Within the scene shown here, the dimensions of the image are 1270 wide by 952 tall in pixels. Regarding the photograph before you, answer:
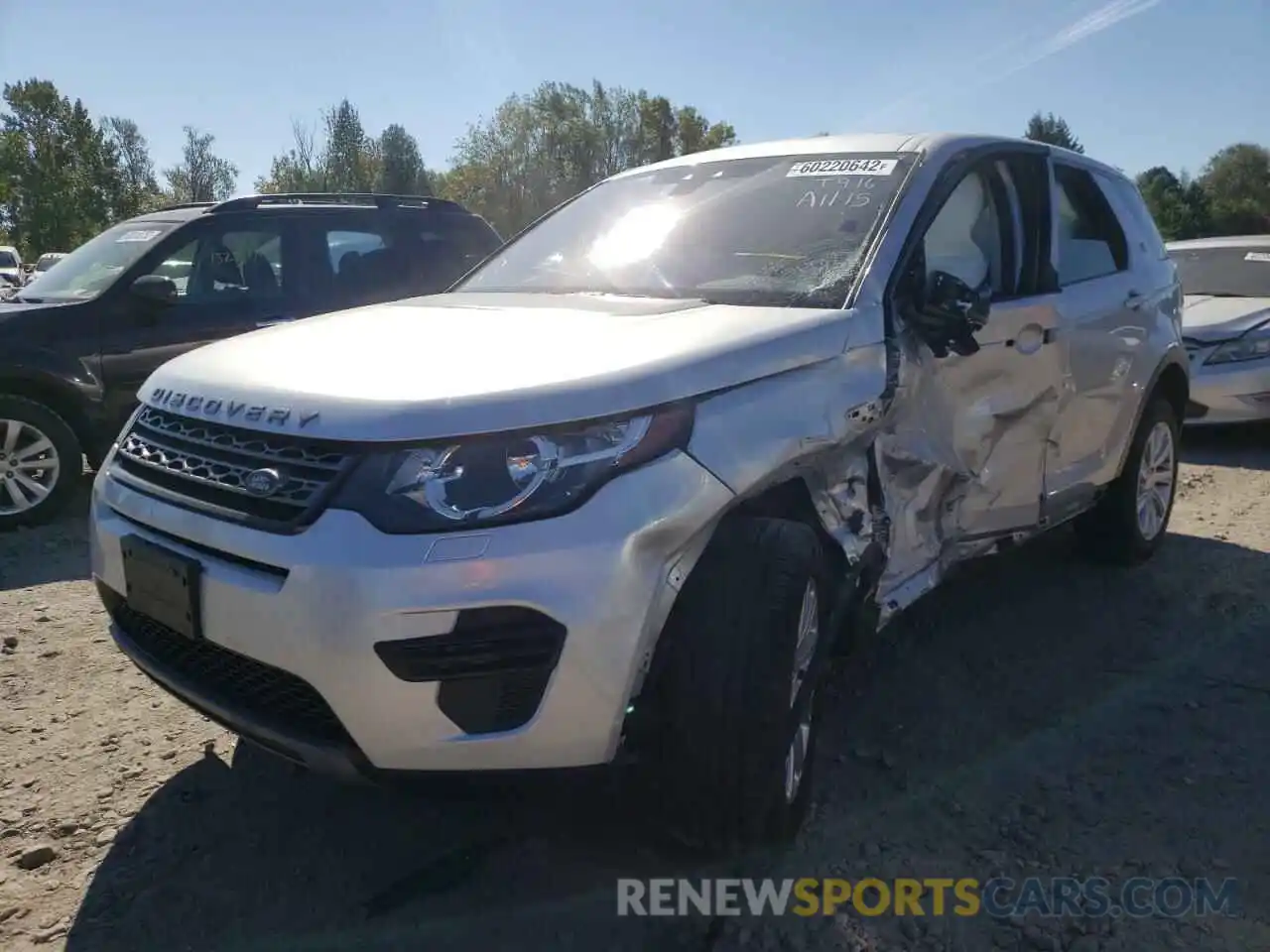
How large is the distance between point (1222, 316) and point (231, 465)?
7.67 metres

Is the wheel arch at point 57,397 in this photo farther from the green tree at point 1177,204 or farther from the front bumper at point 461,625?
the green tree at point 1177,204

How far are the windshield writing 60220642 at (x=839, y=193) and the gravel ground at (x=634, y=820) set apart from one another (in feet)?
5.27

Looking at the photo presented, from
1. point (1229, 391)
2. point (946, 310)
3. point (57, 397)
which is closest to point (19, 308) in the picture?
point (57, 397)

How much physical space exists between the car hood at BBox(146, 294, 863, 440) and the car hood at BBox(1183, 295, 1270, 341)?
605 centimetres

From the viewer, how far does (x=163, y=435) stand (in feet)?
8.05

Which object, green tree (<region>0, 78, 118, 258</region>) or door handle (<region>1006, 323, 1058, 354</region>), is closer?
door handle (<region>1006, 323, 1058, 354</region>)

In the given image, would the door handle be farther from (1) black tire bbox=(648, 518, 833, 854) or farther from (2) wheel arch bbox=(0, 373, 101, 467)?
(2) wheel arch bbox=(0, 373, 101, 467)

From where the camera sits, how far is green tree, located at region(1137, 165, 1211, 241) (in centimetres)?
4669

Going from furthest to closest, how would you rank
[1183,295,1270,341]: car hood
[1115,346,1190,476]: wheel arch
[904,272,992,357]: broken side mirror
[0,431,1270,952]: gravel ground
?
[1183,295,1270,341]: car hood, [1115,346,1190,476]: wheel arch, [904,272,992,357]: broken side mirror, [0,431,1270,952]: gravel ground

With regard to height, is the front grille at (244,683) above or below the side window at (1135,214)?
below

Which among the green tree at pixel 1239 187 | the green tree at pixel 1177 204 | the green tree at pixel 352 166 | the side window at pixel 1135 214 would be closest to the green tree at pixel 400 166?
the green tree at pixel 352 166

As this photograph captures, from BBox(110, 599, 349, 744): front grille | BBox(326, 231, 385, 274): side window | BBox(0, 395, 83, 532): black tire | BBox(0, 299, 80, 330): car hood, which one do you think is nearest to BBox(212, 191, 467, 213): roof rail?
BBox(326, 231, 385, 274): side window

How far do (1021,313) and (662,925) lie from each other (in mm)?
2314

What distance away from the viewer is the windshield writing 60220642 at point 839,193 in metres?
3.08
